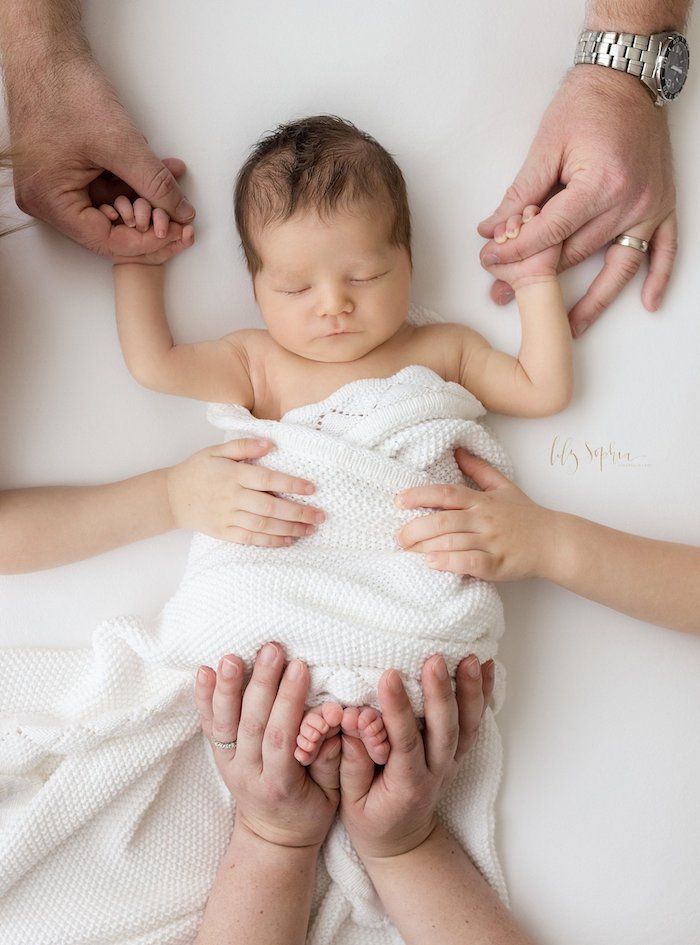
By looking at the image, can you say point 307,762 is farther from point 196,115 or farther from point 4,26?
point 4,26

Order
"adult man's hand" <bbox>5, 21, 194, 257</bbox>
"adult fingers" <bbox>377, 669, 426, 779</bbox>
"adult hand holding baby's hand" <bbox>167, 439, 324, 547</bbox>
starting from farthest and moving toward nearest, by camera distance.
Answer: "adult man's hand" <bbox>5, 21, 194, 257</bbox>, "adult hand holding baby's hand" <bbox>167, 439, 324, 547</bbox>, "adult fingers" <bbox>377, 669, 426, 779</bbox>

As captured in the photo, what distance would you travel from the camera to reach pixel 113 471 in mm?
1294

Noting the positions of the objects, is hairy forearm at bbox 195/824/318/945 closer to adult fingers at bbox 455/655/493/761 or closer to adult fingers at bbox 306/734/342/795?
adult fingers at bbox 306/734/342/795

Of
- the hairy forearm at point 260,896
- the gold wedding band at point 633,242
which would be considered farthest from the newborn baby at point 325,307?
the hairy forearm at point 260,896

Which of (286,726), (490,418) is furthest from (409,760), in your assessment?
(490,418)

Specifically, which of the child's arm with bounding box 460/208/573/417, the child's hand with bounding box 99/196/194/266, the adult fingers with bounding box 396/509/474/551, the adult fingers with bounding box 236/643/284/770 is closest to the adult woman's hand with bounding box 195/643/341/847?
the adult fingers with bounding box 236/643/284/770

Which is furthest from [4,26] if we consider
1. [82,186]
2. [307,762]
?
[307,762]

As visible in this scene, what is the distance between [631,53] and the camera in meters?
1.30

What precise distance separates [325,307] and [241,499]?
0.92 feet

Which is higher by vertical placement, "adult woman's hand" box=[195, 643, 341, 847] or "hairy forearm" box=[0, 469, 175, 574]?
"hairy forearm" box=[0, 469, 175, 574]

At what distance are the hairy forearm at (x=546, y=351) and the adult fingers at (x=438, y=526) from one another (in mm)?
241

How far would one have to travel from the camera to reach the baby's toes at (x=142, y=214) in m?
1.28

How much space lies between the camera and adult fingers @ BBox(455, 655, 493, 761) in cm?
111

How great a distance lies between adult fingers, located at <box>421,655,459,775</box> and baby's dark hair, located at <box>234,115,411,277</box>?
1.92 feet
